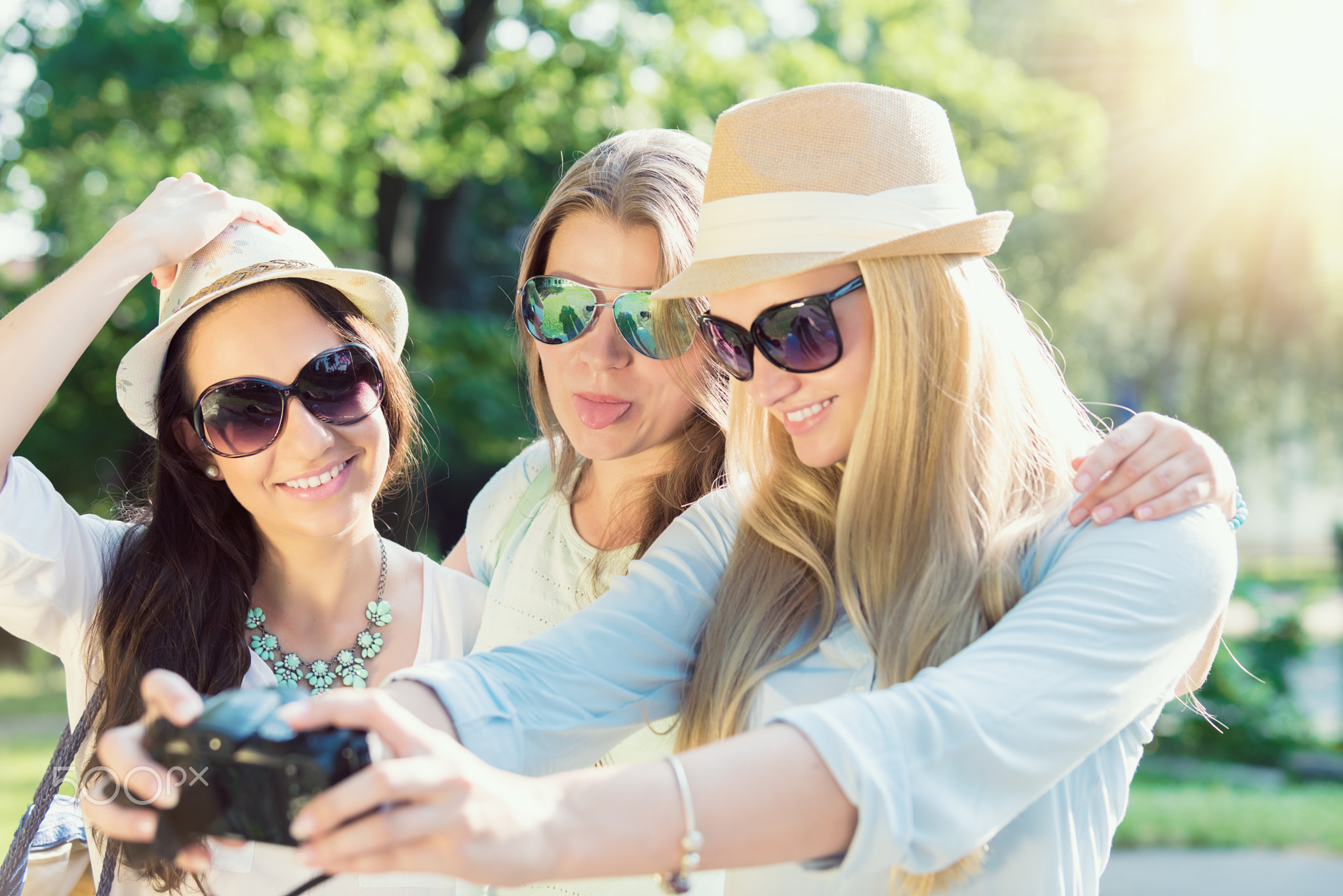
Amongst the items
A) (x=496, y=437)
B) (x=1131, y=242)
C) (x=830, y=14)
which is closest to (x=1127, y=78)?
(x=1131, y=242)

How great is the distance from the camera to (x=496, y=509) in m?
3.19

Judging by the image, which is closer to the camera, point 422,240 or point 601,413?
point 601,413

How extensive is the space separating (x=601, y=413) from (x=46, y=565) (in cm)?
124

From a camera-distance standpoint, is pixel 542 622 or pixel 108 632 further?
pixel 542 622

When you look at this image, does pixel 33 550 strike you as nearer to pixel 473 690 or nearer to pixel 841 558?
pixel 473 690

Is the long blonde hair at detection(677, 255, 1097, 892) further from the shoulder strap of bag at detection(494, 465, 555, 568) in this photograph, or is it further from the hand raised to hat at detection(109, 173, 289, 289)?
the hand raised to hat at detection(109, 173, 289, 289)

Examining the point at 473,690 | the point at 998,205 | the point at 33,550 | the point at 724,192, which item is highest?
the point at 724,192

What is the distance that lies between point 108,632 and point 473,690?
4.23 ft

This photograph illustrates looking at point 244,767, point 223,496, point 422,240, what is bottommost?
point 422,240

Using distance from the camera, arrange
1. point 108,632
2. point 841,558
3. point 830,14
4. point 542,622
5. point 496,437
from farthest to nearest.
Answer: point 830,14 → point 496,437 → point 542,622 → point 108,632 → point 841,558

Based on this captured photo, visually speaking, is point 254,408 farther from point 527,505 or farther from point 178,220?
point 527,505

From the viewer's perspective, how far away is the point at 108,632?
2.45m

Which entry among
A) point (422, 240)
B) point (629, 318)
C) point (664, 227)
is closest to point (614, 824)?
point (629, 318)

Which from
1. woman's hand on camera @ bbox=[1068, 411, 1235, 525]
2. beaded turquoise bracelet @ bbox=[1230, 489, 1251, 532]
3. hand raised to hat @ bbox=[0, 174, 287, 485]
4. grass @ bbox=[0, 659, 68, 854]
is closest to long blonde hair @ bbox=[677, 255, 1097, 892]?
woman's hand on camera @ bbox=[1068, 411, 1235, 525]
